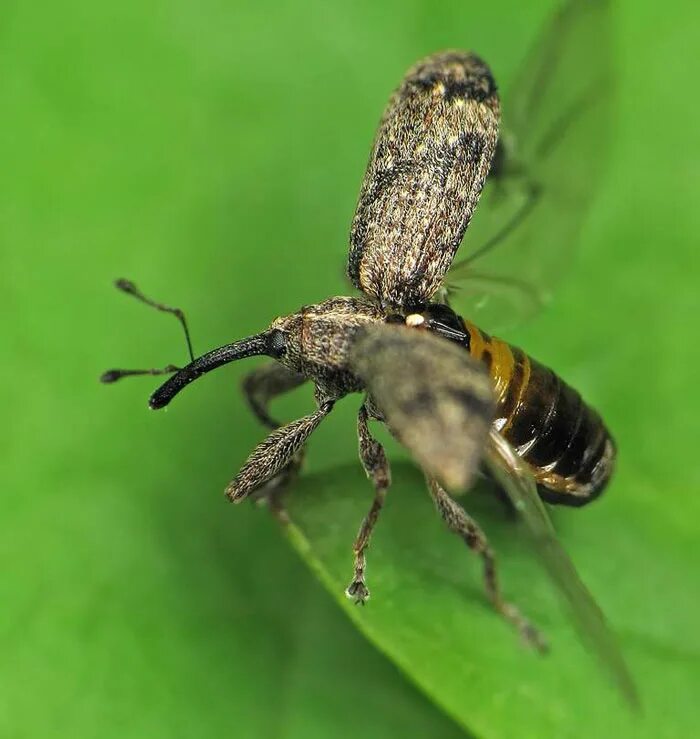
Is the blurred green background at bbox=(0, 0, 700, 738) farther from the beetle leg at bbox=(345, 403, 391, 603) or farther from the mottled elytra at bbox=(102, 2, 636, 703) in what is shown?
the mottled elytra at bbox=(102, 2, 636, 703)

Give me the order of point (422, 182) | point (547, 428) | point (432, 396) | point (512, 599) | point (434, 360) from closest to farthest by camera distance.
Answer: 1. point (432, 396)
2. point (434, 360)
3. point (512, 599)
4. point (547, 428)
5. point (422, 182)

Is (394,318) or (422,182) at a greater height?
(422,182)

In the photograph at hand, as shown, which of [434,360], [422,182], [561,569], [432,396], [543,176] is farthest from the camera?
[543,176]

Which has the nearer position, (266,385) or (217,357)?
(217,357)

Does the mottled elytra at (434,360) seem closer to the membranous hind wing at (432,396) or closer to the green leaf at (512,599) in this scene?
the membranous hind wing at (432,396)

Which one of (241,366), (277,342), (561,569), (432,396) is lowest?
(241,366)

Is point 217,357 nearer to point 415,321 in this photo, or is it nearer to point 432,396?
point 415,321

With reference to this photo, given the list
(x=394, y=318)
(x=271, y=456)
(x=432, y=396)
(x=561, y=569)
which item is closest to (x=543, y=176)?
(x=394, y=318)

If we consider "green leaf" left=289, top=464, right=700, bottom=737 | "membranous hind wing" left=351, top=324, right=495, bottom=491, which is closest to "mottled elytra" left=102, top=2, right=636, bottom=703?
"membranous hind wing" left=351, top=324, right=495, bottom=491
